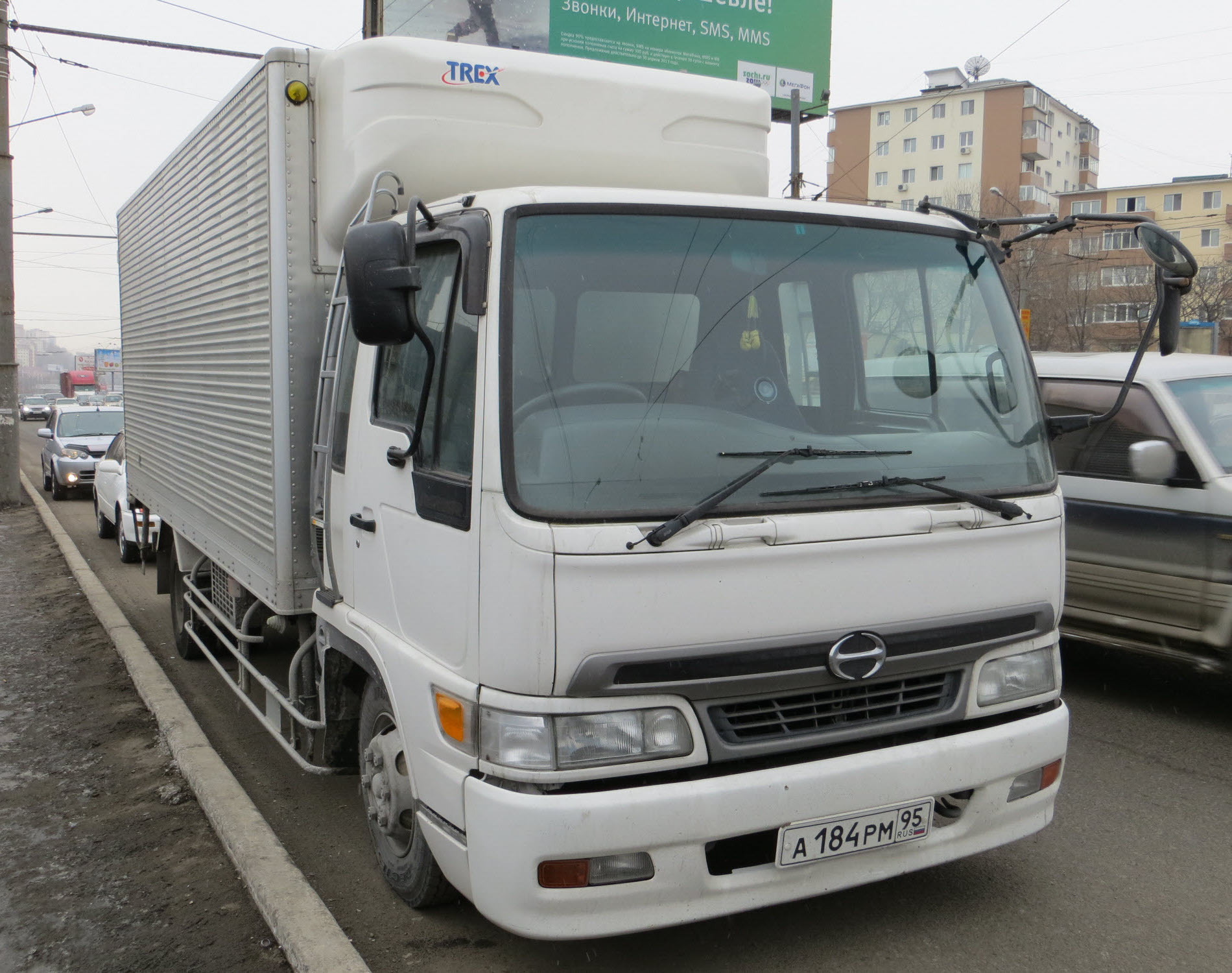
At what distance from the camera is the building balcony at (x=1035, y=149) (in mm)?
73938

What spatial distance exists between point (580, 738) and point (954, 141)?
81.1m

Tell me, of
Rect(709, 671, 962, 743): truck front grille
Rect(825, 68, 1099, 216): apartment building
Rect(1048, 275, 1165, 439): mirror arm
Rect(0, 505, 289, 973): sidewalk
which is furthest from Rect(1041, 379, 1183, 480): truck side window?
Rect(825, 68, 1099, 216): apartment building

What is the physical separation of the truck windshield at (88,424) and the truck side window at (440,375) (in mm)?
17770

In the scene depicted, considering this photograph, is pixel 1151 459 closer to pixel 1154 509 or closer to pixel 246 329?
pixel 1154 509

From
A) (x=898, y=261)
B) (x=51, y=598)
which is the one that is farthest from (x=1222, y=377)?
(x=51, y=598)

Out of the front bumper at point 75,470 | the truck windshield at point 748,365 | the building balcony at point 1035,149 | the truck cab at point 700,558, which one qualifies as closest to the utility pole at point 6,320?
the front bumper at point 75,470

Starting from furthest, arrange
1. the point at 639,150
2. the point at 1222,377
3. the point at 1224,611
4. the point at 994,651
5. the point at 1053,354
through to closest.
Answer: the point at 1053,354, the point at 1222,377, the point at 1224,611, the point at 639,150, the point at 994,651

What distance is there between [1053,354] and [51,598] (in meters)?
8.39

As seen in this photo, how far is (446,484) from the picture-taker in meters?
3.06

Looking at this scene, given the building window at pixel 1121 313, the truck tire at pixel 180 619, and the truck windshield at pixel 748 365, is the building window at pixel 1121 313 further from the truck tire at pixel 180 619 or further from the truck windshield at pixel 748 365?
the truck windshield at pixel 748 365

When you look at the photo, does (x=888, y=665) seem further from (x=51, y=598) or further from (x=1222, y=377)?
(x=51, y=598)

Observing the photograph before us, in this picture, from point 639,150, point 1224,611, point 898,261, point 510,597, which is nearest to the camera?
point 510,597

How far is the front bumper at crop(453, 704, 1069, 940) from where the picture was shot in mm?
2777

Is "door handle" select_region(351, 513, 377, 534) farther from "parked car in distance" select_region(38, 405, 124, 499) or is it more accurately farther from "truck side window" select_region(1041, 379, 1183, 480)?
"parked car in distance" select_region(38, 405, 124, 499)
